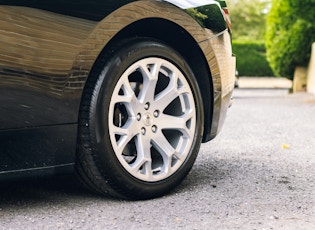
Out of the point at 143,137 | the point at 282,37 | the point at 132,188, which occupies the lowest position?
the point at 282,37

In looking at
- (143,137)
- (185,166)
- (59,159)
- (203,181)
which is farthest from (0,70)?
(203,181)

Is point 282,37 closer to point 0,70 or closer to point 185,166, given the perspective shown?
point 185,166

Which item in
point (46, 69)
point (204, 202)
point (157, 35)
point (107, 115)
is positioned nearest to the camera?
point (46, 69)

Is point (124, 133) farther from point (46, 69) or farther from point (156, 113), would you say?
point (46, 69)

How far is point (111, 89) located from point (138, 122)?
0.83 feet

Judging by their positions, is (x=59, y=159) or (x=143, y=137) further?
(x=143, y=137)

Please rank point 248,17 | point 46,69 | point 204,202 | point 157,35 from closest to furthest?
point 46,69 → point 204,202 → point 157,35 → point 248,17

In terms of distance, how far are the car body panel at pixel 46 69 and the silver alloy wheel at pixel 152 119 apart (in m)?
0.25

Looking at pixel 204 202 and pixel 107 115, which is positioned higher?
pixel 107 115

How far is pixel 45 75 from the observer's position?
9.88 feet

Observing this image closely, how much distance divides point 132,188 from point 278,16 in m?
12.2

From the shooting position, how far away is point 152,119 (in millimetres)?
3482

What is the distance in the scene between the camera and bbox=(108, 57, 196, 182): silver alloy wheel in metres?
3.36

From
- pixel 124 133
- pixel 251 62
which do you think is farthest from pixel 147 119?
pixel 251 62
